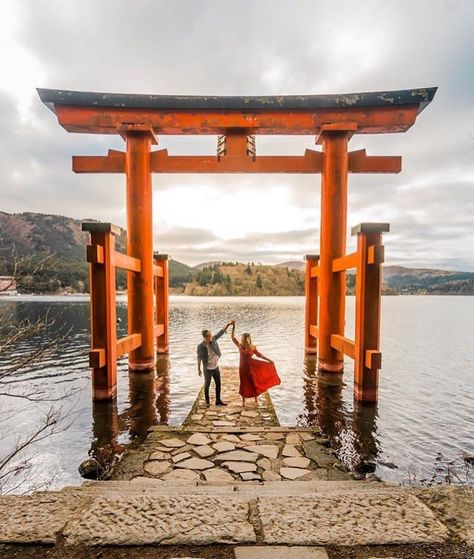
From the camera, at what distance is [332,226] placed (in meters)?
10.5

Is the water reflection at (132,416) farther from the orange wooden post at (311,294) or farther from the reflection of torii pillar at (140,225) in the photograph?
the orange wooden post at (311,294)

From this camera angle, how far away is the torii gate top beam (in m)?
9.96

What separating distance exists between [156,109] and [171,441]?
9220 millimetres

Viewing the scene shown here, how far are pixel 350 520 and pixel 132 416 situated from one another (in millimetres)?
7144

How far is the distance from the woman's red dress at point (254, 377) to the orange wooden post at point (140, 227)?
15.2ft

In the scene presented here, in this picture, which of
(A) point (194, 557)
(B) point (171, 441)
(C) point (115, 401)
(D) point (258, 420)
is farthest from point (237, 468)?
(C) point (115, 401)

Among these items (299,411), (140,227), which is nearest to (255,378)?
(299,411)

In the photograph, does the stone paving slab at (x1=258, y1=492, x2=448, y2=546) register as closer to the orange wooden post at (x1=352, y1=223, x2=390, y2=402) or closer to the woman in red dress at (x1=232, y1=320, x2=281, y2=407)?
the woman in red dress at (x1=232, y1=320, x2=281, y2=407)

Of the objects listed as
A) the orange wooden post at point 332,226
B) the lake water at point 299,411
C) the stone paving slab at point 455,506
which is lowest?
the lake water at point 299,411

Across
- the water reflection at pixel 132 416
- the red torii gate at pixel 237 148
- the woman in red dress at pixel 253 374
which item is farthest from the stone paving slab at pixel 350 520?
the red torii gate at pixel 237 148

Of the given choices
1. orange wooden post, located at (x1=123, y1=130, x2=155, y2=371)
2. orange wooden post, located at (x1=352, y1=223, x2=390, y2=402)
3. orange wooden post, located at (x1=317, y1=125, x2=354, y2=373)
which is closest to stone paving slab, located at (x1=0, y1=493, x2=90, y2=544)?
orange wooden post, located at (x1=352, y1=223, x2=390, y2=402)

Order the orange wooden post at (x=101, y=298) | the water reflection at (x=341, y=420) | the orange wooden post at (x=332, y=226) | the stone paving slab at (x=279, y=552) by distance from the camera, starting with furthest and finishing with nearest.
Result: the orange wooden post at (x=332, y=226) < the orange wooden post at (x=101, y=298) < the water reflection at (x=341, y=420) < the stone paving slab at (x=279, y=552)

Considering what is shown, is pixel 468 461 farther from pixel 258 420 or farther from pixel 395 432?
pixel 258 420

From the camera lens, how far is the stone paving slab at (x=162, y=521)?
184 centimetres
